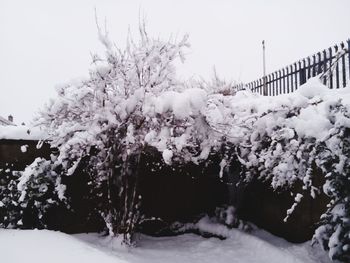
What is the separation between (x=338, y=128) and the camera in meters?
4.34

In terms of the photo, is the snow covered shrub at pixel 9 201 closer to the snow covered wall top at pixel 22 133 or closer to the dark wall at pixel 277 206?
the snow covered wall top at pixel 22 133

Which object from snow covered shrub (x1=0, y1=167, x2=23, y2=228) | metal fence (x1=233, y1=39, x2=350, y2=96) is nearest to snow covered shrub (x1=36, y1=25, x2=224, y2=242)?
snow covered shrub (x1=0, y1=167, x2=23, y2=228)

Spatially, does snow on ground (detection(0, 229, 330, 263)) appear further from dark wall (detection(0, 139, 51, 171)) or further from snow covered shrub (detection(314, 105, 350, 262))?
dark wall (detection(0, 139, 51, 171))

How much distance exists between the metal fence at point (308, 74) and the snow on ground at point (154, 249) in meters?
2.71

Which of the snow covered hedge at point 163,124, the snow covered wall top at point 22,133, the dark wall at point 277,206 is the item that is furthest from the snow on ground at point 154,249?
the snow covered wall top at point 22,133

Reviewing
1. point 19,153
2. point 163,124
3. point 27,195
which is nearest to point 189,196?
point 163,124

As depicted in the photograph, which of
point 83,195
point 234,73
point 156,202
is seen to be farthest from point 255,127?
point 234,73

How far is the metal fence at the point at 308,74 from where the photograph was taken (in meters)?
7.22

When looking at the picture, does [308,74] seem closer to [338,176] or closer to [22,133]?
[338,176]

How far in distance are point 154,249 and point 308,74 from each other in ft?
15.6

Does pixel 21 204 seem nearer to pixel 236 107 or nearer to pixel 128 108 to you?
pixel 128 108

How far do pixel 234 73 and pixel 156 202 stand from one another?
664 cm

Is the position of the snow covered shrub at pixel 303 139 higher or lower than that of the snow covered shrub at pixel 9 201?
higher

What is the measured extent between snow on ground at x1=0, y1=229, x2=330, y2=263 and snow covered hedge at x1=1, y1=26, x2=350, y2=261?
497 mm
